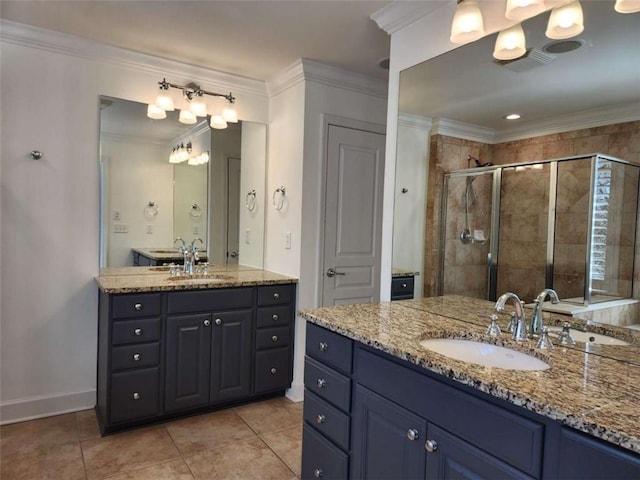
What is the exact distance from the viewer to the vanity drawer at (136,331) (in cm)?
239

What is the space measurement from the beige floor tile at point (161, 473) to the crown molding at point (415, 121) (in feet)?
6.96

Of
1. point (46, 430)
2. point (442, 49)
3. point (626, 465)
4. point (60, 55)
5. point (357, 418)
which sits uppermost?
point (60, 55)

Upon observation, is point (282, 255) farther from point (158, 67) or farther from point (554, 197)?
point (554, 197)

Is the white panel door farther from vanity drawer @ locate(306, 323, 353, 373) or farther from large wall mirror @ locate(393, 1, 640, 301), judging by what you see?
vanity drawer @ locate(306, 323, 353, 373)

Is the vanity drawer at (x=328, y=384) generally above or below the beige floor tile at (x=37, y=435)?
above

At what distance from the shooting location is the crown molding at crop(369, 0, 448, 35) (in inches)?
79.4

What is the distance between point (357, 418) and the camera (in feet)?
5.13

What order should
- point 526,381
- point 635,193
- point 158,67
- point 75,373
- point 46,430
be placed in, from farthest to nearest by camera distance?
point 158,67
point 75,373
point 46,430
point 635,193
point 526,381

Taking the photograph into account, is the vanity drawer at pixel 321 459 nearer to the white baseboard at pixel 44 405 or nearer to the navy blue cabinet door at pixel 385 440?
the navy blue cabinet door at pixel 385 440

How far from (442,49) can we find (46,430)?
3.07 meters

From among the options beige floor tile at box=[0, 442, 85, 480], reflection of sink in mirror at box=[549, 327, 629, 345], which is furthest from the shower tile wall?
beige floor tile at box=[0, 442, 85, 480]

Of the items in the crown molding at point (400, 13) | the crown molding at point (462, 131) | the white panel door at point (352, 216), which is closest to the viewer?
the crown molding at point (462, 131)

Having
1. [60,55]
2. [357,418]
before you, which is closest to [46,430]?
[357,418]

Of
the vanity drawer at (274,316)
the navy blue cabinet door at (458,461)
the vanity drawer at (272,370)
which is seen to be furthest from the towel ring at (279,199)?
the navy blue cabinet door at (458,461)
